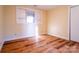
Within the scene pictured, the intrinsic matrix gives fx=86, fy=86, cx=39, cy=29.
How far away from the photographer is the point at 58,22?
6.33ft

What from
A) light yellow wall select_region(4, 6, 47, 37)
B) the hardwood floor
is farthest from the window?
the hardwood floor

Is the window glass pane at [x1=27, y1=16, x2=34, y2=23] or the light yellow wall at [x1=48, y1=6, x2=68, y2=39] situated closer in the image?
the light yellow wall at [x1=48, y1=6, x2=68, y2=39]

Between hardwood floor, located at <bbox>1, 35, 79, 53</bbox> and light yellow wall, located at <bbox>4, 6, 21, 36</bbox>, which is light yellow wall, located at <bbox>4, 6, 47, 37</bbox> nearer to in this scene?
light yellow wall, located at <bbox>4, 6, 21, 36</bbox>

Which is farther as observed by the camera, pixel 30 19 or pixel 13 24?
pixel 13 24

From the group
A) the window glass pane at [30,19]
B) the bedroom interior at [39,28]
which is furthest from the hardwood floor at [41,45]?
the window glass pane at [30,19]

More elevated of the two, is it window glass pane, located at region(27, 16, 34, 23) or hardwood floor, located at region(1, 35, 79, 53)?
window glass pane, located at region(27, 16, 34, 23)

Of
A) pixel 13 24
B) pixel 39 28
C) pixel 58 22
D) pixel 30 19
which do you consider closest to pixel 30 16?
pixel 30 19

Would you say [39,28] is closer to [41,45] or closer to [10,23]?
[41,45]

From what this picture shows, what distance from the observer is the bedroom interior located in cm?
174

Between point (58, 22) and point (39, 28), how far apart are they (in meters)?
0.47

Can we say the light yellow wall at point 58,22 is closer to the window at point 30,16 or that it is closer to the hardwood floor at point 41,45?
the hardwood floor at point 41,45

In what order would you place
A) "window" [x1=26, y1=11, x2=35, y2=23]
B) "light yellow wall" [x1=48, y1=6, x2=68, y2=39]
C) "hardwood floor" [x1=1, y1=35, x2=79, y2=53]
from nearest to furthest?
"hardwood floor" [x1=1, y1=35, x2=79, y2=53], "light yellow wall" [x1=48, y1=6, x2=68, y2=39], "window" [x1=26, y1=11, x2=35, y2=23]

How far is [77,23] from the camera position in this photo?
5.73 ft

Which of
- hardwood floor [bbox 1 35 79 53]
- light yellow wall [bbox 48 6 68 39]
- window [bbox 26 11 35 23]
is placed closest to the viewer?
hardwood floor [bbox 1 35 79 53]
